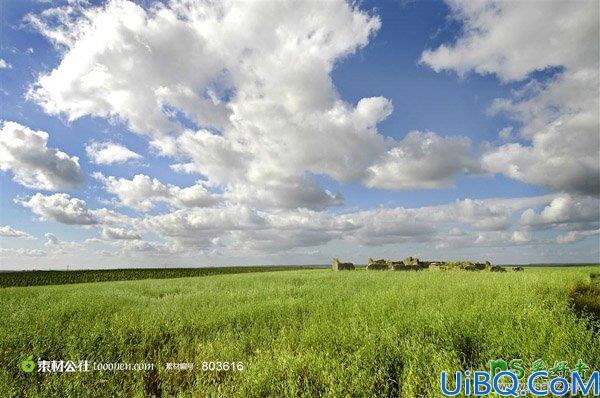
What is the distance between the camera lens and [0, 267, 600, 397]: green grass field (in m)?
6.18

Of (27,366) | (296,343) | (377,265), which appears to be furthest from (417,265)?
(27,366)

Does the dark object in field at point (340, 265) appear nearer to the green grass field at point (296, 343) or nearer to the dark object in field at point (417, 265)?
the dark object in field at point (417, 265)

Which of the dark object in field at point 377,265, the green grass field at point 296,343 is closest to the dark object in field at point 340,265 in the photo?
the dark object in field at point 377,265

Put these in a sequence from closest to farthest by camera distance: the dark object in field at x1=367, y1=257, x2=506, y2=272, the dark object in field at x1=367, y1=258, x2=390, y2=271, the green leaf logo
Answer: the green leaf logo → the dark object in field at x1=367, y1=257, x2=506, y2=272 → the dark object in field at x1=367, y1=258, x2=390, y2=271

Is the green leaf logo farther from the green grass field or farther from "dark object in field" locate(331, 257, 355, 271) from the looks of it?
"dark object in field" locate(331, 257, 355, 271)

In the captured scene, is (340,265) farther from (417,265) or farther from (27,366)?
(27,366)

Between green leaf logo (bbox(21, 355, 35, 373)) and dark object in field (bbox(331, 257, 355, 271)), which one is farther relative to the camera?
dark object in field (bbox(331, 257, 355, 271))

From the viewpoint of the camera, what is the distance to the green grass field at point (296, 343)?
20.3ft

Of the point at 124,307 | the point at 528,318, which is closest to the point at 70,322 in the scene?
the point at 124,307

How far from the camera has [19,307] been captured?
14109 mm

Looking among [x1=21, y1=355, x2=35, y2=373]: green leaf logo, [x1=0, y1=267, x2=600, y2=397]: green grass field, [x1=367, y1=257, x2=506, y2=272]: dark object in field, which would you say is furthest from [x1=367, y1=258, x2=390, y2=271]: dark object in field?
[x1=21, y1=355, x2=35, y2=373]: green leaf logo

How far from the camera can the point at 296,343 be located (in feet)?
26.8

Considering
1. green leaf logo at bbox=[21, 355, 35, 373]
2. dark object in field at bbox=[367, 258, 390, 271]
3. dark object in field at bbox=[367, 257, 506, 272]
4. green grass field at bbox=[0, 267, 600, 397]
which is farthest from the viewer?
dark object in field at bbox=[367, 258, 390, 271]

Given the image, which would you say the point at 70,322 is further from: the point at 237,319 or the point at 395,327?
the point at 395,327
